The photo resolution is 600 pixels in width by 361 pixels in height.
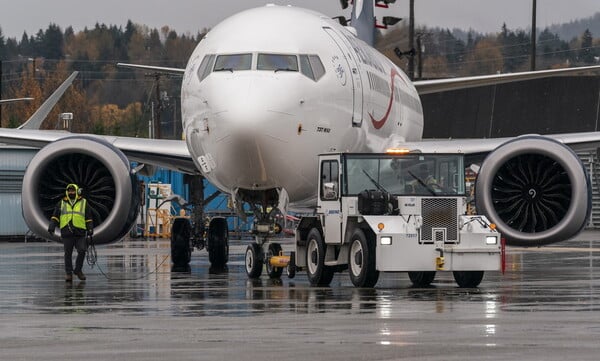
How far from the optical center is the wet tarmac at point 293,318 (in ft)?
36.7

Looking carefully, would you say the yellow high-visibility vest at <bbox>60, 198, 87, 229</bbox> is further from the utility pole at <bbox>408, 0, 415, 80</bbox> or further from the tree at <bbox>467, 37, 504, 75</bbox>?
the utility pole at <bbox>408, 0, 415, 80</bbox>

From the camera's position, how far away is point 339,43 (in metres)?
23.4

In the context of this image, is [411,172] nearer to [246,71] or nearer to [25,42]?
[246,71]

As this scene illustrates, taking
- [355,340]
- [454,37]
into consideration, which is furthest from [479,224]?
[454,37]

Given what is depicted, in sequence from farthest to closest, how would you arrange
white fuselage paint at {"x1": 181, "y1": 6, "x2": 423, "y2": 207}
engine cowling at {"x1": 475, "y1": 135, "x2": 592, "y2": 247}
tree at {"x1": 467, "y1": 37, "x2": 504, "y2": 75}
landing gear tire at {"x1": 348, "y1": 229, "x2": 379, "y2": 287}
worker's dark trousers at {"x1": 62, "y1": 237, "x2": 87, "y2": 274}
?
1. tree at {"x1": 467, "y1": 37, "x2": 504, "y2": 75}
2. engine cowling at {"x1": 475, "y1": 135, "x2": 592, "y2": 247}
3. worker's dark trousers at {"x1": 62, "y1": 237, "x2": 87, "y2": 274}
4. white fuselage paint at {"x1": 181, "y1": 6, "x2": 423, "y2": 207}
5. landing gear tire at {"x1": 348, "y1": 229, "x2": 379, "y2": 287}

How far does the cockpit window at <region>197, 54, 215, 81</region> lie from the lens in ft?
71.4

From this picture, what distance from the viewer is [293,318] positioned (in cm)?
1444

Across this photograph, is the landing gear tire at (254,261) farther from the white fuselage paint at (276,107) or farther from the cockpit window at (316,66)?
the cockpit window at (316,66)

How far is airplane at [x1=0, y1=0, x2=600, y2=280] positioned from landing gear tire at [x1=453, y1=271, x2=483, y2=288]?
2758 mm

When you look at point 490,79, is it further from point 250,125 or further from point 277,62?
point 250,125

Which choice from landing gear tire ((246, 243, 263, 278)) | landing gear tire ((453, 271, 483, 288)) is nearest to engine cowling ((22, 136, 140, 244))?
landing gear tire ((246, 243, 263, 278))

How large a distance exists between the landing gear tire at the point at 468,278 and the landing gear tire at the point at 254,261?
376cm

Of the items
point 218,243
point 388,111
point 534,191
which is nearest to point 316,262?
point 534,191

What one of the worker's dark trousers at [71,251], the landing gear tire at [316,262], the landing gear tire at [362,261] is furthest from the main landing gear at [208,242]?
the landing gear tire at [362,261]
